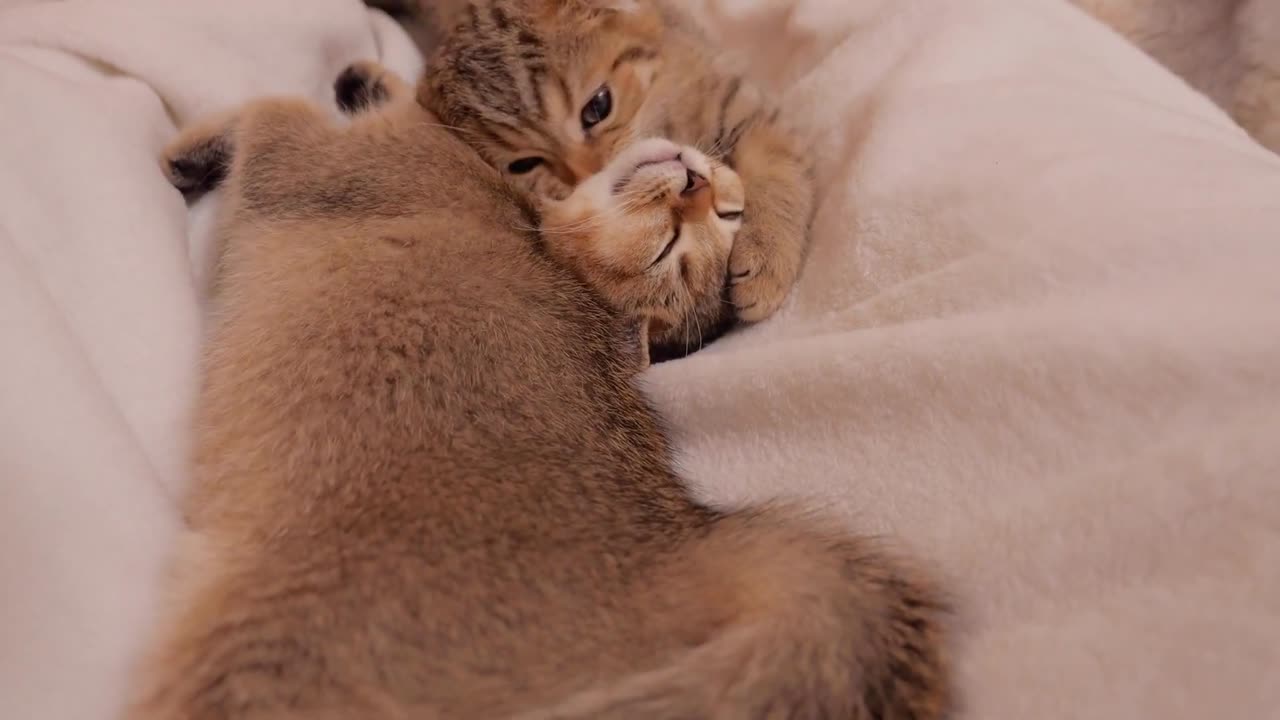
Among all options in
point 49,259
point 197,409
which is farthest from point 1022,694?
point 49,259

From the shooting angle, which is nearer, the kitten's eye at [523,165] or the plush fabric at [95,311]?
the plush fabric at [95,311]

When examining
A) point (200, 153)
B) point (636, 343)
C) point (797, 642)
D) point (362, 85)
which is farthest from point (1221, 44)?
point (200, 153)

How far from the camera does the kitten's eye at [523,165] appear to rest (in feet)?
4.99

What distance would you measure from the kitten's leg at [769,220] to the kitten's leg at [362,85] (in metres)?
0.71

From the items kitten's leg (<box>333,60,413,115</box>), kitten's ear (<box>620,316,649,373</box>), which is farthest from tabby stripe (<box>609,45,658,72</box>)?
kitten's ear (<box>620,316,649,373</box>)

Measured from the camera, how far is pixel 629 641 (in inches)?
30.1

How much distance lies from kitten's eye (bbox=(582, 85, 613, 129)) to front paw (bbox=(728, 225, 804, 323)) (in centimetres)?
40

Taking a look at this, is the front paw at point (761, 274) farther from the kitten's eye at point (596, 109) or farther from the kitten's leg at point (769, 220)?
the kitten's eye at point (596, 109)

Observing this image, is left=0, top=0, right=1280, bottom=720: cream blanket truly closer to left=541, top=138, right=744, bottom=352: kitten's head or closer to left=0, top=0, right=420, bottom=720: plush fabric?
left=0, top=0, right=420, bottom=720: plush fabric

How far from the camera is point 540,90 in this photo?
4.85 ft

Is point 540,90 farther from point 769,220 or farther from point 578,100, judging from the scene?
point 769,220

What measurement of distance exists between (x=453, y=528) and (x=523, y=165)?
2.94ft

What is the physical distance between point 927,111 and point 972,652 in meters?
0.79

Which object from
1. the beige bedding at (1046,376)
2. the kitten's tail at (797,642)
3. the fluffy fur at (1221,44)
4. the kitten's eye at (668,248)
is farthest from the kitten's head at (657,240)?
the fluffy fur at (1221,44)
